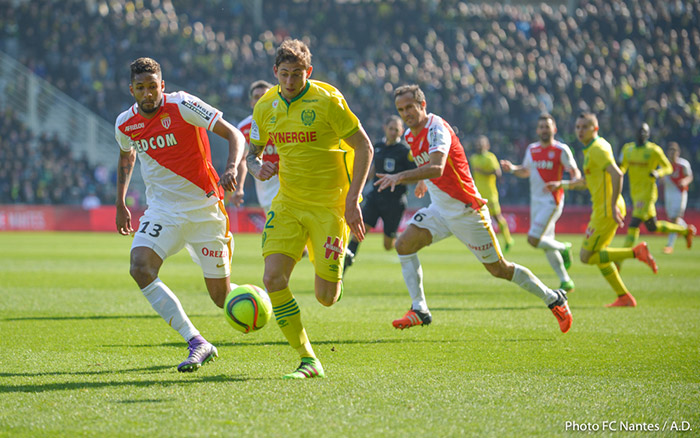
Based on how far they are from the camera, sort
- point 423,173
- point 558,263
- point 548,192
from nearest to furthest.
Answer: point 423,173 → point 558,263 → point 548,192

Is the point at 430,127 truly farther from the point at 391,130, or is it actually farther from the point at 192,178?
the point at 391,130

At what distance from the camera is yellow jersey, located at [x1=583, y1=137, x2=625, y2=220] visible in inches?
416

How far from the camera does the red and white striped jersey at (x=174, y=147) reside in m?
6.50

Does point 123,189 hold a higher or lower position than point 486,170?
higher

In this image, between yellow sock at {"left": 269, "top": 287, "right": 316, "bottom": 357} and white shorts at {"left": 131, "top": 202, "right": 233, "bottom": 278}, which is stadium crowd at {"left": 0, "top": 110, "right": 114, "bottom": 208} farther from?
yellow sock at {"left": 269, "top": 287, "right": 316, "bottom": 357}

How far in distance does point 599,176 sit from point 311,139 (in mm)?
6065

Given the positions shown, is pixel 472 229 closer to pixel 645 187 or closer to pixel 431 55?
pixel 645 187

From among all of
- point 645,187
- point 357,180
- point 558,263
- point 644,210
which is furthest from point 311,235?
point 645,187

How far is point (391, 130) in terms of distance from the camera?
41.0ft

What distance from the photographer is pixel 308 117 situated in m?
5.91

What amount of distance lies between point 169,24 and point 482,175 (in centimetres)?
1908

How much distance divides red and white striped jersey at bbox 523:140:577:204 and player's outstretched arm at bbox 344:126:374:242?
24.1ft

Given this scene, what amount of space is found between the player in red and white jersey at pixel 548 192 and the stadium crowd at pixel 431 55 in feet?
54.9

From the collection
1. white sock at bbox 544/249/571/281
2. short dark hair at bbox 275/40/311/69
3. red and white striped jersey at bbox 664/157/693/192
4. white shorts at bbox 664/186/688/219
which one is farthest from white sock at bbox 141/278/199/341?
white shorts at bbox 664/186/688/219
